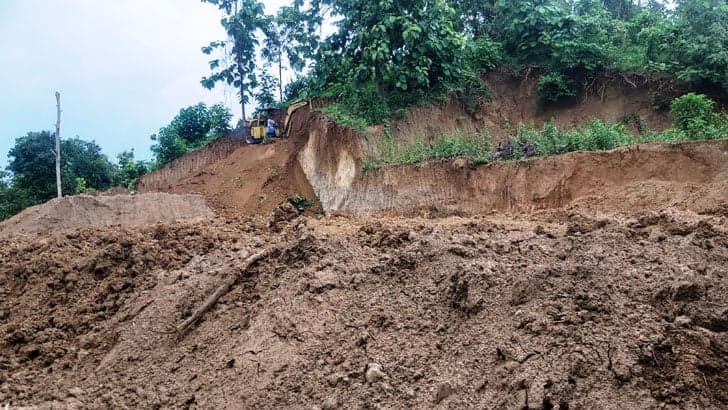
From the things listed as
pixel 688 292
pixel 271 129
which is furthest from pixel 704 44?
pixel 271 129

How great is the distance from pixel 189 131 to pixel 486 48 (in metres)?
11.4

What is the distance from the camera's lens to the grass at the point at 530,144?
9.53m

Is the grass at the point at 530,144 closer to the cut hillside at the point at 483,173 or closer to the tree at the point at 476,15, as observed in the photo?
the cut hillside at the point at 483,173

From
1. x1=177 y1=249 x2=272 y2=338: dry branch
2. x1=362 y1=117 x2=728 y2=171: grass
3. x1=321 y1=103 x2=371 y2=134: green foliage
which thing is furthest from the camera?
x1=321 y1=103 x2=371 y2=134: green foliage

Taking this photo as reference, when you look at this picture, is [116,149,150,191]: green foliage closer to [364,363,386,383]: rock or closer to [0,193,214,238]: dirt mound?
[0,193,214,238]: dirt mound

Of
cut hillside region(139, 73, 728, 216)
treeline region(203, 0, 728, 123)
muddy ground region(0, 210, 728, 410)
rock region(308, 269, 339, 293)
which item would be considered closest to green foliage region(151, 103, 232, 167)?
cut hillside region(139, 73, 728, 216)

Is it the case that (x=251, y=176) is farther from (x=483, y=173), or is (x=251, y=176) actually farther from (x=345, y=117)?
(x=483, y=173)

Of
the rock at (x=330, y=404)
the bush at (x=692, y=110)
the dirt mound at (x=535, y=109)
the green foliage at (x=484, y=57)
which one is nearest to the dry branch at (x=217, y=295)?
the rock at (x=330, y=404)

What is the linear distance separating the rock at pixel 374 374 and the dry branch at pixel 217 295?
2.26 metres

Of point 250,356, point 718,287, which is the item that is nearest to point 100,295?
point 250,356

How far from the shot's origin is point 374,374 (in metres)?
4.32

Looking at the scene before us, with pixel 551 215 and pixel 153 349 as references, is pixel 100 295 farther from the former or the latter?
pixel 551 215

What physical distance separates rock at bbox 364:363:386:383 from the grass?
20.3 ft

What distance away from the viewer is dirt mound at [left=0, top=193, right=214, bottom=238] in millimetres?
13008
